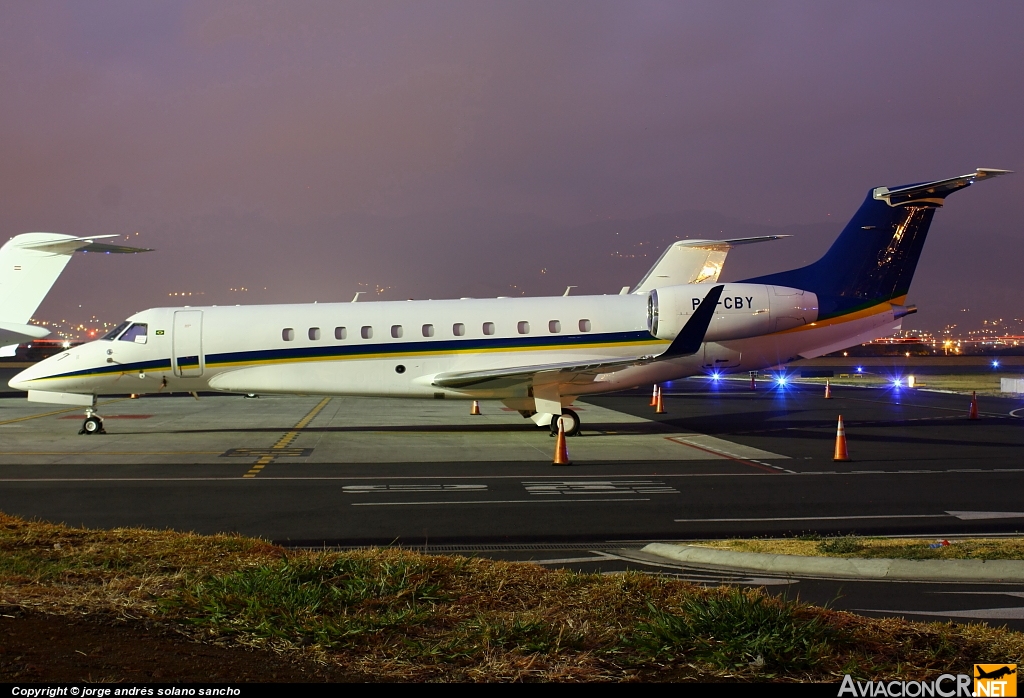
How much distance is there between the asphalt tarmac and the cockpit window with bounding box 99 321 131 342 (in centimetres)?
236

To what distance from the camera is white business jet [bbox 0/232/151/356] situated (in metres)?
26.7

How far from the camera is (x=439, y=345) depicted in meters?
22.1

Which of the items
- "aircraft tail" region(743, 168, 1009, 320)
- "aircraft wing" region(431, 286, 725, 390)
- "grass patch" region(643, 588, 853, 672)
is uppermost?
"aircraft tail" region(743, 168, 1009, 320)

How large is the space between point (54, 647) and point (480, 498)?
851cm

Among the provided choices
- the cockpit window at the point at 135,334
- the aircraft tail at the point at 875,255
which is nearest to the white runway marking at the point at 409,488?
the cockpit window at the point at 135,334

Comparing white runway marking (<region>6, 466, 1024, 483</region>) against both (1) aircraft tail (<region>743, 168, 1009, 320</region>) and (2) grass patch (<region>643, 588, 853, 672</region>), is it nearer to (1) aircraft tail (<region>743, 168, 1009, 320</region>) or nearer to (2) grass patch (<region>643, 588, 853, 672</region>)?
(1) aircraft tail (<region>743, 168, 1009, 320</region>)

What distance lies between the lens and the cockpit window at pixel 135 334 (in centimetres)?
2225

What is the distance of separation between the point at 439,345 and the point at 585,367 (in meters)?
3.67

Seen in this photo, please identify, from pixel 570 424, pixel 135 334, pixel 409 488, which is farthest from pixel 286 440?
pixel 409 488

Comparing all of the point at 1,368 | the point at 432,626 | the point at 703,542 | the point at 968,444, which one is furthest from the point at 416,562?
the point at 1,368

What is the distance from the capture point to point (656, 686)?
458cm

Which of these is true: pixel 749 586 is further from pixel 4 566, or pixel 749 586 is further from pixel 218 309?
pixel 218 309

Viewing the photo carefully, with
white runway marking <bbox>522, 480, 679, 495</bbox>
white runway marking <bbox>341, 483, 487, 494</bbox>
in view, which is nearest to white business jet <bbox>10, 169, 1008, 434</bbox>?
white runway marking <bbox>522, 480, 679, 495</bbox>

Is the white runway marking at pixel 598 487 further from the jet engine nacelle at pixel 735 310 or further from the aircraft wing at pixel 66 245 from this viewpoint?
the aircraft wing at pixel 66 245
